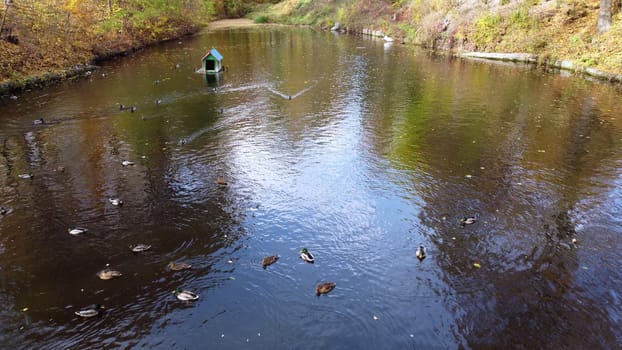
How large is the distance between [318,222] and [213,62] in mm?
18551

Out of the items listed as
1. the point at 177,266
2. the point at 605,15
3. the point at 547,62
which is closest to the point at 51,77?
the point at 177,266

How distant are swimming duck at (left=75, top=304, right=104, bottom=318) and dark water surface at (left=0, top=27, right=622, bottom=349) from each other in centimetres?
15

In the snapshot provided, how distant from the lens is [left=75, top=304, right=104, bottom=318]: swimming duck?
6.33m

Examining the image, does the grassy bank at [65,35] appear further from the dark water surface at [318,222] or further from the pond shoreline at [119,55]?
the dark water surface at [318,222]

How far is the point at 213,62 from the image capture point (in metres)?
24.7

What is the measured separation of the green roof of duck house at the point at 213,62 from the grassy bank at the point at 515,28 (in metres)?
17.9

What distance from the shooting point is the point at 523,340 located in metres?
5.93

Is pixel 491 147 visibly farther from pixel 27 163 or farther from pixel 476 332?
pixel 27 163

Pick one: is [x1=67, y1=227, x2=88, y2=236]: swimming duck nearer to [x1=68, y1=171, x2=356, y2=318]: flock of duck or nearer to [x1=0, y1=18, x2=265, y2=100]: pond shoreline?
[x1=68, y1=171, x2=356, y2=318]: flock of duck

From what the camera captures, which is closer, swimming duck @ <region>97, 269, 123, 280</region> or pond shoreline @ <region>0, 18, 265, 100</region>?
swimming duck @ <region>97, 269, 123, 280</region>

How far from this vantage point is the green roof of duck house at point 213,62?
23812 millimetres

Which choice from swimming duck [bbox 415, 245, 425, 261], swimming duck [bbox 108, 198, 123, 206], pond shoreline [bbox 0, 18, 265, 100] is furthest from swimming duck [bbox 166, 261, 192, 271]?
pond shoreline [bbox 0, 18, 265, 100]

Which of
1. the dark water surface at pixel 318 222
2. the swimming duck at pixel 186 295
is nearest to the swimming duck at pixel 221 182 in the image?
the dark water surface at pixel 318 222

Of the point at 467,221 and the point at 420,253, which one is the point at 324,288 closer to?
the point at 420,253
